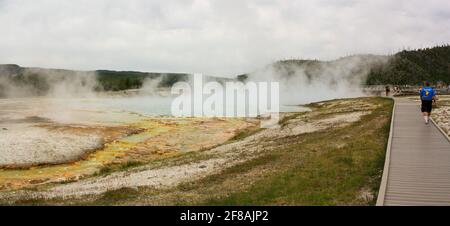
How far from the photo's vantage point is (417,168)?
14.0 meters

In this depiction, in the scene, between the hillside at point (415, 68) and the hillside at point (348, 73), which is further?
the hillside at point (348, 73)

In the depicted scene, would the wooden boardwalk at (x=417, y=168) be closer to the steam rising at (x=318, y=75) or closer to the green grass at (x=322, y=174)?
the green grass at (x=322, y=174)

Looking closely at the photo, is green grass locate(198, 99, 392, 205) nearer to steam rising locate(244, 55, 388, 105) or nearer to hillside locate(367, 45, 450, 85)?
steam rising locate(244, 55, 388, 105)

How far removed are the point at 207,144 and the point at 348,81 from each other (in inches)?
3987

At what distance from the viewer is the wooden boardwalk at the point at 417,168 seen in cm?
1111

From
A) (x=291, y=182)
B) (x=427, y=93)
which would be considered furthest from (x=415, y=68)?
(x=291, y=182)

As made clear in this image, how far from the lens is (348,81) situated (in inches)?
5059

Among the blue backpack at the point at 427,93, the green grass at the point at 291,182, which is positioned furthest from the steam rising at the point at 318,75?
the green grass at the point at 291,182

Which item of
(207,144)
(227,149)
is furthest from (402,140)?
(207,144)

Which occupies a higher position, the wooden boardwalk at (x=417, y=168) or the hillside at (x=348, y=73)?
the hillside at (x=348, y=73)

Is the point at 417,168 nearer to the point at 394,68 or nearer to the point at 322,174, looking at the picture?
the point at 322,174

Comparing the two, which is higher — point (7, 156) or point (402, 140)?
point (402, 140)

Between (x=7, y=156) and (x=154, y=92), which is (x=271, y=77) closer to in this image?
(x=154, y=92)

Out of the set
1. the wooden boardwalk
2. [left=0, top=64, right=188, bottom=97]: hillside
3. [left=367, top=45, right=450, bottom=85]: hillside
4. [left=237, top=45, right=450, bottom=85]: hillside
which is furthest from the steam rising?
the wooden boardwalk
